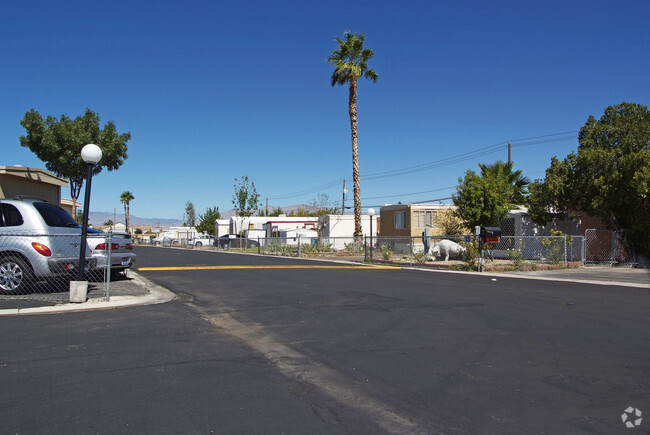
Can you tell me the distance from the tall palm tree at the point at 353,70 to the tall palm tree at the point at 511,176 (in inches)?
332

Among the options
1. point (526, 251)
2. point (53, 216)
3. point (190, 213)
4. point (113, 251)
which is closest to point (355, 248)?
point (526, 251)

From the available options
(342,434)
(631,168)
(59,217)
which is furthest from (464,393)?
(631,168)

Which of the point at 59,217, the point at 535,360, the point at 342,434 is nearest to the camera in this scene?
the point at 342,434

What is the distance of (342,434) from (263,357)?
2281 millimetres

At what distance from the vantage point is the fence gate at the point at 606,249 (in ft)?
69.8

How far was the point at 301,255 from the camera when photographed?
104 ft

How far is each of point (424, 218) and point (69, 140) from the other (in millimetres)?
20945

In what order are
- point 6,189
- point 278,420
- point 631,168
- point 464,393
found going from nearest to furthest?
point 278,420, point 464,393, point 6,189, point 631,168

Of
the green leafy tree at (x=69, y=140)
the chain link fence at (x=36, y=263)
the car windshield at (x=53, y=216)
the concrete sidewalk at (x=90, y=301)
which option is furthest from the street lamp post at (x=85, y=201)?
the green leafy tree at (x=69, y=140)

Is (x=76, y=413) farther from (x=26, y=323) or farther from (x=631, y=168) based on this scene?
(x=631, y=168)

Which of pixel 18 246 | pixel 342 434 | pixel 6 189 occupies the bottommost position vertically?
pixel 342 434

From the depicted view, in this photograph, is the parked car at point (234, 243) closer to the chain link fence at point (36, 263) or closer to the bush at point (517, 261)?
the bush at point (517, 261)

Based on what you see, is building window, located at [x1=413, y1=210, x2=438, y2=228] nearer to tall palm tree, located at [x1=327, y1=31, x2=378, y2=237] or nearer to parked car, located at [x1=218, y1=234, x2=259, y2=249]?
tall palm tree, located at [x1=327, y1=31, x2=378, y2=237]

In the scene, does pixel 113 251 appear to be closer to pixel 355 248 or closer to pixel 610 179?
pixel 610 179
